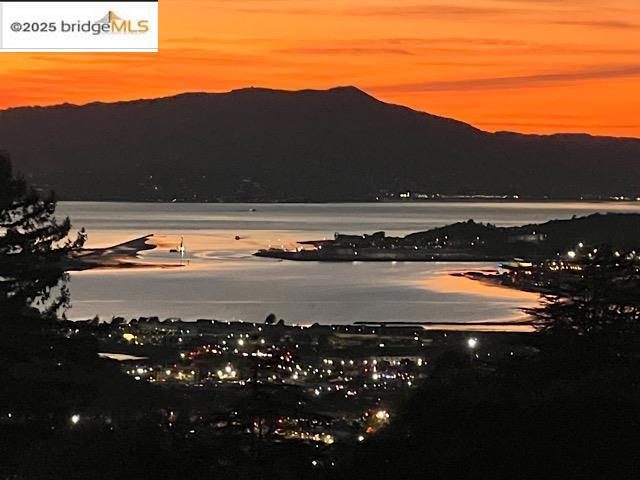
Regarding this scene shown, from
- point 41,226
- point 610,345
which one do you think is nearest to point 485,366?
point 610,345

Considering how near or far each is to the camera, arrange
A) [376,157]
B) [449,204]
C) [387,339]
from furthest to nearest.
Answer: [449,204], [376,157], [387,339]

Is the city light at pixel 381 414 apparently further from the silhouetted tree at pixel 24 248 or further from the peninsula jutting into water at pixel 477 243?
the peninsula jutting into water at pixel 477 243

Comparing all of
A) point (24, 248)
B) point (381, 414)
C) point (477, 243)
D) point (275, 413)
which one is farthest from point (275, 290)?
point (275, 413)

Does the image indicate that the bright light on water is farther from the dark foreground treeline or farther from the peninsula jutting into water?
the dark foreground treeline

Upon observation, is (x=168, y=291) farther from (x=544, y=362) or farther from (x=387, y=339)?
(x=544, y=362)

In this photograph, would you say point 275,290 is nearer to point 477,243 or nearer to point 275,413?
point 477,243

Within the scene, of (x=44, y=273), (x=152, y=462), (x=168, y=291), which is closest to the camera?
(x=152, y=462)
